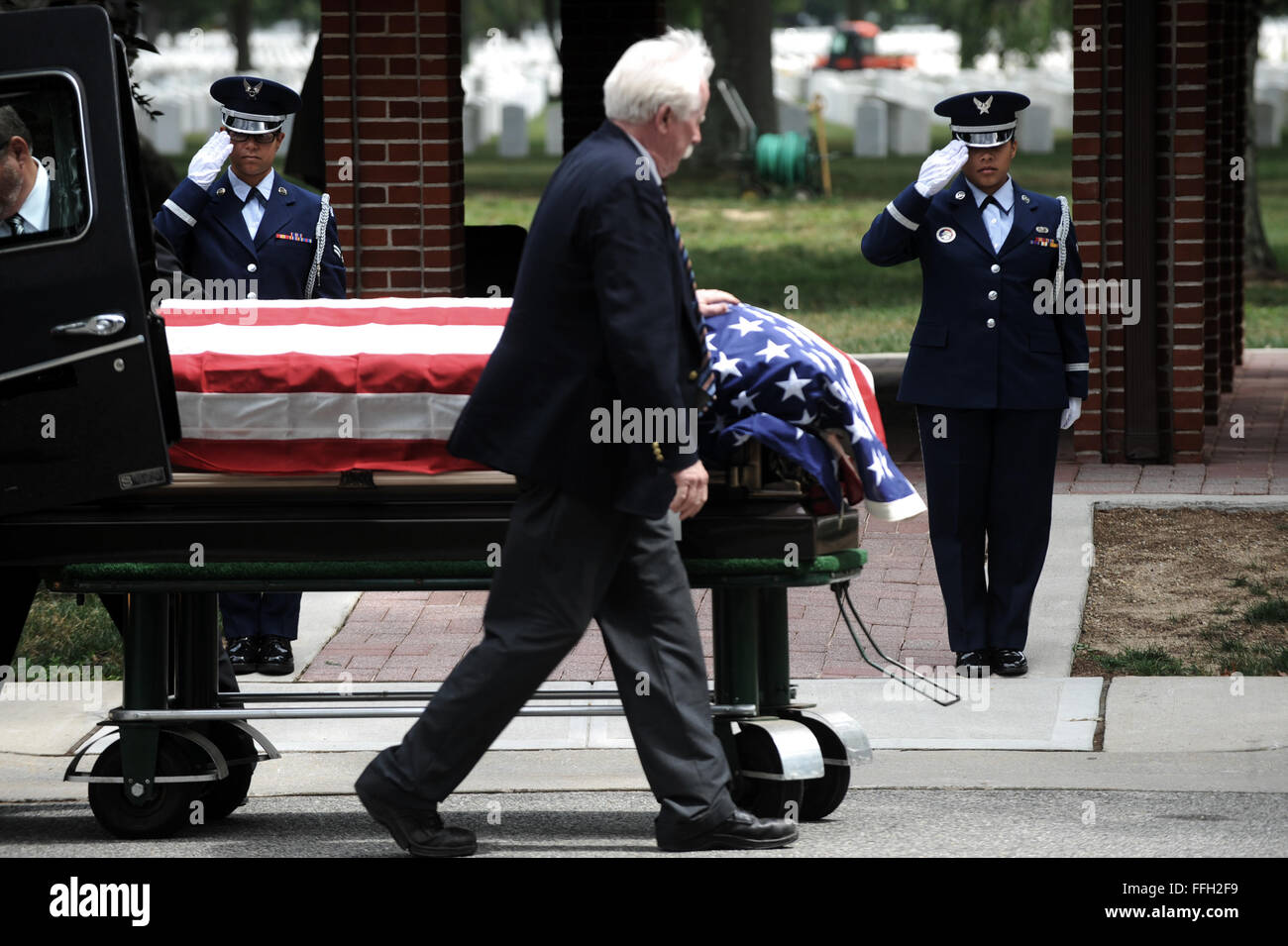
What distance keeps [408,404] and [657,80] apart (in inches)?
40.2

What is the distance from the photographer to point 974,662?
7.45m

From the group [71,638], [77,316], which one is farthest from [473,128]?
[77,316]

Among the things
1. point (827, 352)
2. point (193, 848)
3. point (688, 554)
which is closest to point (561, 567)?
point (688, 554)

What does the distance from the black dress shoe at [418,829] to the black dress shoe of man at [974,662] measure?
8.15 feet

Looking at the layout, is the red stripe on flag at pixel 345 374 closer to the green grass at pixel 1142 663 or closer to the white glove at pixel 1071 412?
the white glove at pixel 1071 412

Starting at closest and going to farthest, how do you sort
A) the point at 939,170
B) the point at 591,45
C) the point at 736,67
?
the point at 939,170 → the point at 591,45 → the point at 736,67

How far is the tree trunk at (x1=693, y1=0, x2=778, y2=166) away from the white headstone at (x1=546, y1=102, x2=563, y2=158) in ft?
→ 8.64

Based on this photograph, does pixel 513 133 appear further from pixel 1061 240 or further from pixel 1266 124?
pixel 1061 240

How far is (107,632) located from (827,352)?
3.67 meters

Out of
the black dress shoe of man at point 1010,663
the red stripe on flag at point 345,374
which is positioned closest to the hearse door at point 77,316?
the red stripe on flag at point 345,374

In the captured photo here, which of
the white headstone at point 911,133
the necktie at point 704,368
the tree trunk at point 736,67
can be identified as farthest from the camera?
the white headstone at point 911,133

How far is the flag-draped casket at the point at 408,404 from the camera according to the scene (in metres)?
5.43

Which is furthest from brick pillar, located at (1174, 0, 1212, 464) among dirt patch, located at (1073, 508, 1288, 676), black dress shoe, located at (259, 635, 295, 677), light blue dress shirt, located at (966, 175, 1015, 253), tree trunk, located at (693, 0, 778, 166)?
tree trunk, located at (693, 0, 778, 166)

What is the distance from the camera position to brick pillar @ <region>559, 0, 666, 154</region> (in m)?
14.0
